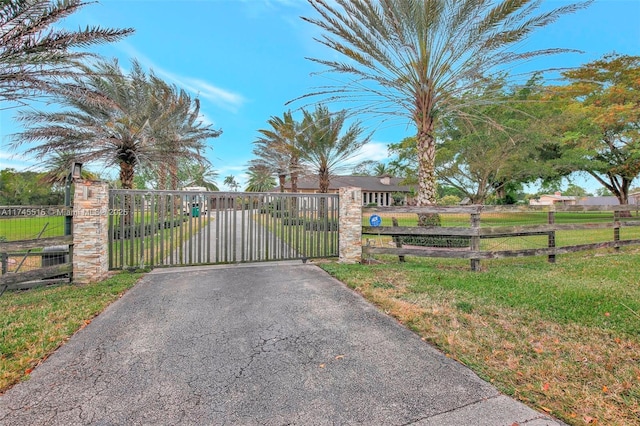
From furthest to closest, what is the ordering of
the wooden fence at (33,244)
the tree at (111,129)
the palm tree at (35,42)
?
1. the tree at (111,129)
2. the wooden fence at (33,244)
3. the palm tree at (35,42)

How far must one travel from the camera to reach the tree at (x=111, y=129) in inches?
386

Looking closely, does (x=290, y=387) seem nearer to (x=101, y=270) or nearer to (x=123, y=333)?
(x=123, y=333)

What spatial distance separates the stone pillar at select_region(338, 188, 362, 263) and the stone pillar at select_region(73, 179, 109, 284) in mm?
4637

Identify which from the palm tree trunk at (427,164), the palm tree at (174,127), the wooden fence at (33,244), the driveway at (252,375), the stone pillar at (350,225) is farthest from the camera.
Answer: the palm tree at (174,127)

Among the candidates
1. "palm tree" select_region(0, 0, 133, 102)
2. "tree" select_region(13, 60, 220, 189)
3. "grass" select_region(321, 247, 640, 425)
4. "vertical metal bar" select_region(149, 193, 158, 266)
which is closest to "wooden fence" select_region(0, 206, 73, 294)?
"vertical metal bar" select_region(149, 193, 158, 266)

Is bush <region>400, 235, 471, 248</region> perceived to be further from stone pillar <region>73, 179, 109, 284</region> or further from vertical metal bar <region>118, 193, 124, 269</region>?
stone pillar <region>73, 179, 109, 284</region>

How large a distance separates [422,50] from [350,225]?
4755 millimetres

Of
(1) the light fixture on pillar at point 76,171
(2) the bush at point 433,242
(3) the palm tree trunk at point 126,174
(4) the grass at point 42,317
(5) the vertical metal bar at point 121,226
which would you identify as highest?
(3) the palm tree trunk at point 126,174

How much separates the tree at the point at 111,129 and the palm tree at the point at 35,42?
4644mm

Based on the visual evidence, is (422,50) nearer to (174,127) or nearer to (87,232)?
(87,232)

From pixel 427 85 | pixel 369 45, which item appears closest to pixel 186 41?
pixel 369 45

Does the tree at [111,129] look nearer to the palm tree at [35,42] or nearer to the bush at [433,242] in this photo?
the palm tree at [35,42]

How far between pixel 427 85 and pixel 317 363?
740 cm

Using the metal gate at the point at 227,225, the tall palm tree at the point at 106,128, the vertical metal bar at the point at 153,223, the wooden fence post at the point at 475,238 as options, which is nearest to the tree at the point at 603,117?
the wooden fence post at the point at 475,238
